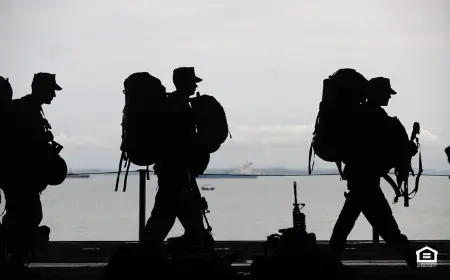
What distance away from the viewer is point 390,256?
12.5 meters

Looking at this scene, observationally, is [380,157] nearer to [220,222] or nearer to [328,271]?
[328,271]

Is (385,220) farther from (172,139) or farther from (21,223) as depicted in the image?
(21,223)

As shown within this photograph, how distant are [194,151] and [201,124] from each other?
0.32 m

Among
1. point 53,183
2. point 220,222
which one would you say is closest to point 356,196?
point 53,183

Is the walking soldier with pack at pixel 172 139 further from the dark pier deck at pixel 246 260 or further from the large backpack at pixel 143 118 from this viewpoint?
the dark pier deck at pixel 246 260

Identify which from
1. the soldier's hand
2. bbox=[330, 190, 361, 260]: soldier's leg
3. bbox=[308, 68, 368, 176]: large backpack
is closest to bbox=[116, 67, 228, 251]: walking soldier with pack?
bbox=[308, 68, 368, 176]: large backpack

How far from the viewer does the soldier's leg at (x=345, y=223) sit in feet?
32.1

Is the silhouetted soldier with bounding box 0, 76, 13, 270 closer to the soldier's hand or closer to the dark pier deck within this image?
the dark pier deck

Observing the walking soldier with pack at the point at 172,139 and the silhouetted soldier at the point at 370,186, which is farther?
the silhouetted soldier at the point at 370,186

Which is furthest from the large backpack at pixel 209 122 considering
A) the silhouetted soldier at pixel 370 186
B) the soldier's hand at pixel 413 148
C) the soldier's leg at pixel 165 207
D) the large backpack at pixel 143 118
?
the soldier's hand at pixel 413 148

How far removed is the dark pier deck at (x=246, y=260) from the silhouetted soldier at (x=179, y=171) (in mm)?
1335

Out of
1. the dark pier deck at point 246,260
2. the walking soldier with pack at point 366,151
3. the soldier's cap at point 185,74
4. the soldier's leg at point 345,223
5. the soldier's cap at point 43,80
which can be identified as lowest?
the dark pier deck at point 246,260

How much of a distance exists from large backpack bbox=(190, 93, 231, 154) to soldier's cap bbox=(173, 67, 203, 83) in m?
0.26

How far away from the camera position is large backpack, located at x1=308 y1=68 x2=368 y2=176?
32.1 ft
